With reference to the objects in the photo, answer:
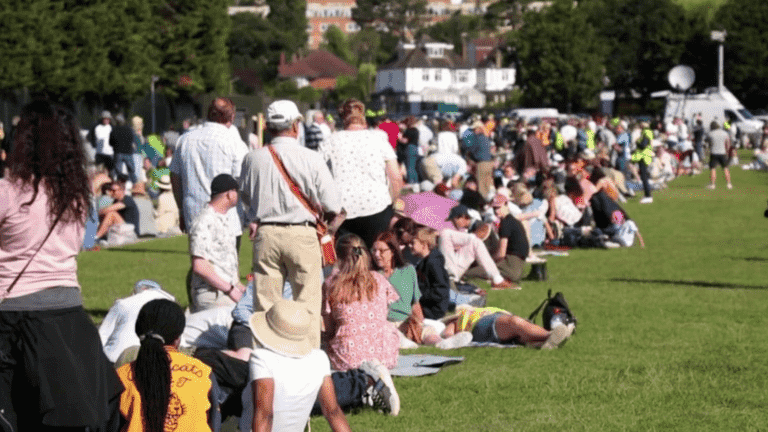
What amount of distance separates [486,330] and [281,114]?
10.2 ft

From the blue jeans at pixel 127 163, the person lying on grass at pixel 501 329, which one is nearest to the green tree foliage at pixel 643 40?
the blue jeans at pixel 127 163

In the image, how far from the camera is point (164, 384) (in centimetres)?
636

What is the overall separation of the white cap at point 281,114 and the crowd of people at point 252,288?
0.04 feet

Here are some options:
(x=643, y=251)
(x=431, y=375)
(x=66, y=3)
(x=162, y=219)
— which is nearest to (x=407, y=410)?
(x=431, y=375)

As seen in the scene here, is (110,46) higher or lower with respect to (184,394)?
higher

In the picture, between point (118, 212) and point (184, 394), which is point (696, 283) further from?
point (184, 394)

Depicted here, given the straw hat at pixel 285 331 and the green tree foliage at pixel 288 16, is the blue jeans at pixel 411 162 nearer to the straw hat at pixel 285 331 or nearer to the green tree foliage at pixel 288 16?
the straw hat at pixel 285 331

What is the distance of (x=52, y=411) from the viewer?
5793mm

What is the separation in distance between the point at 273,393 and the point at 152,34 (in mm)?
57951

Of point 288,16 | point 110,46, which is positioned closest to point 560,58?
point 110,46

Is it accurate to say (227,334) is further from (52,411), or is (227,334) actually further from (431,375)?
(52,411)

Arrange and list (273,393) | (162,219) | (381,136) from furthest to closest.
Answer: (162,219), (381,136), (273,393)

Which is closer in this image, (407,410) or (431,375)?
(407,410)

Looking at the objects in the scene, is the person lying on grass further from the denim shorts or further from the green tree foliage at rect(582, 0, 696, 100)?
the green tree foliage at rect(582, 0, 696, 100)
